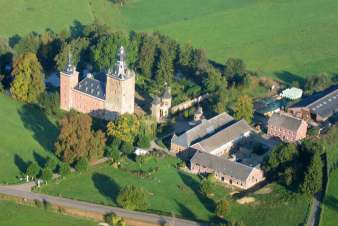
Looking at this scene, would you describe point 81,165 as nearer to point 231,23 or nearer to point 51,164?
point 51,164

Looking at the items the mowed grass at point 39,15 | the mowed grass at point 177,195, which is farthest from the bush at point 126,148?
the mowed grass at point 39,15

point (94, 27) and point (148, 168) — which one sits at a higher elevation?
point (94, 27)

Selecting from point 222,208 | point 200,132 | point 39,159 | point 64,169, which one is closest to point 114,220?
point 64,169

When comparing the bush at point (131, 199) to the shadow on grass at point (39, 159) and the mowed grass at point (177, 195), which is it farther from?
the shadow on grass at point (39, 159)

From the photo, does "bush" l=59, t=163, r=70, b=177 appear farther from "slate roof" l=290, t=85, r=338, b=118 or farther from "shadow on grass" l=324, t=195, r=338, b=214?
"slate roof" l=290, t=85, r=338, b=118

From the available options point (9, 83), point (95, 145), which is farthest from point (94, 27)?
point (95, 145)

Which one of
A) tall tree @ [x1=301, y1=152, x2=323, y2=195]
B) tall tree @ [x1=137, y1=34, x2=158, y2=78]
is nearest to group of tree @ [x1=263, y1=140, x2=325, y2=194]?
tall tree @ [x1=301, y1=152, x2=323, y2=195]

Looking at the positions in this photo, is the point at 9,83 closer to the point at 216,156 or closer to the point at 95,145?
the point at 95,145
